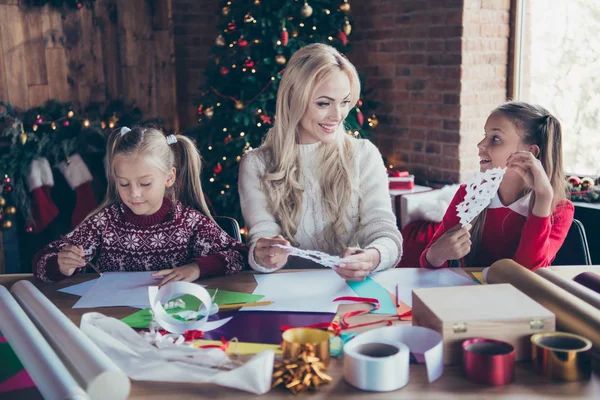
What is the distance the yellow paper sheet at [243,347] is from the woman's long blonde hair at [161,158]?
2.83 ft

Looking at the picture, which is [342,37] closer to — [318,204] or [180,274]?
[318,204]

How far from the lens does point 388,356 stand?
111cm

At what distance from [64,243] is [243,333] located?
870 mm

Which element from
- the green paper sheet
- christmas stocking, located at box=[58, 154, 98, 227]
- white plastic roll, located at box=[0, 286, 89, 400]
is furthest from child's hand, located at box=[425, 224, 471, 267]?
christmas stocking, located at box=[58, 154, 98, 227]

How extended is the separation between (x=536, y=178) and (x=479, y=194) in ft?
0.63

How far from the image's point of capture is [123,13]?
4.42 m

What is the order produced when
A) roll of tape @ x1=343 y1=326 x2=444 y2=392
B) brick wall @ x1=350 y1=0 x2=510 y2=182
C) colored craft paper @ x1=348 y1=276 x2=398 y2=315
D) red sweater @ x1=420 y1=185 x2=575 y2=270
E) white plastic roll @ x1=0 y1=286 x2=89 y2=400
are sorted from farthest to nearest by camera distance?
brick wall @ x1=350 y1=0 x2=510 y2=182
red sweater @ x1=420 y1=185 x2=575 y2=270
colored craft paper @ x1=348 y1=276 x2=398 y2=315
roll of tape @ x1=343 y1=326 x2=444 y2=392
white plastic roll @ x1=0 y1=286 x2=89 y2=400

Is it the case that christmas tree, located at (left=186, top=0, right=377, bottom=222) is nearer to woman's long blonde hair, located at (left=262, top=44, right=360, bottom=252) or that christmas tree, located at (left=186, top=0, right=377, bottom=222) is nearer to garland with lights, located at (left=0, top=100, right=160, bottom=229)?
garland with lights, located at (left=0, top=100, right=160, bottom=229)

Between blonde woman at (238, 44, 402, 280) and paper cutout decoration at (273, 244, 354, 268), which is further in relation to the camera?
blonde woman at (238, 44, 402, 280)

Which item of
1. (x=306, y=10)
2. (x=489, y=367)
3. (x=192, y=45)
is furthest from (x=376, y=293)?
(x=192, y=45)

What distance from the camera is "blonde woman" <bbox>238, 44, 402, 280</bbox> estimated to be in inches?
82.7

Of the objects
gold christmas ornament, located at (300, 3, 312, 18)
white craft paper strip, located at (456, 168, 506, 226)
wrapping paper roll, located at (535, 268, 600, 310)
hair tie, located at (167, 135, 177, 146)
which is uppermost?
gold christmas ornament, located at (300, 3, 312, 18)

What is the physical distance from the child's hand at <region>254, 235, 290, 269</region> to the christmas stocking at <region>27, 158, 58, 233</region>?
2463 mm

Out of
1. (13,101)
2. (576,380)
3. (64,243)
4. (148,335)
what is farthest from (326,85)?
(13,101)
